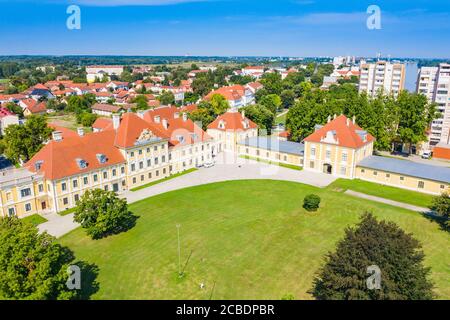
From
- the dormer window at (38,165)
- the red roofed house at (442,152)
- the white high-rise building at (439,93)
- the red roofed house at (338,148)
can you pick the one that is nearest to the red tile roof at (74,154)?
the dormer window at (38,165)

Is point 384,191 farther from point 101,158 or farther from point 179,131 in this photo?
point 101,158

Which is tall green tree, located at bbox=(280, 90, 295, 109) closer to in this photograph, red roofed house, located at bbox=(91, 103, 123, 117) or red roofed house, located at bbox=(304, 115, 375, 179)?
red roofed house, located at bbox=(91, 103, 123, 117)

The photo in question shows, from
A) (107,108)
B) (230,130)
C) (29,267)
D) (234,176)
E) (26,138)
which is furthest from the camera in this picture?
(107,108)

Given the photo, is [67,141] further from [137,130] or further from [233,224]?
[233,224]

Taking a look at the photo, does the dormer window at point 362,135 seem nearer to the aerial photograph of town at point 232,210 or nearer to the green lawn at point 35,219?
the aerial photograph of town at point 232,210

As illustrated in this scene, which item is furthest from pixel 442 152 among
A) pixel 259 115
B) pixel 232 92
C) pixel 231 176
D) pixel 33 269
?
pixel 232 92

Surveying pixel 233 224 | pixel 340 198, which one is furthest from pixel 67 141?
pixel 340 198

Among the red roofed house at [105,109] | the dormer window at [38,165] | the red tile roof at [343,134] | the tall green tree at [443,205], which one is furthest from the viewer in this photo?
the red roofed house at [105,109]
